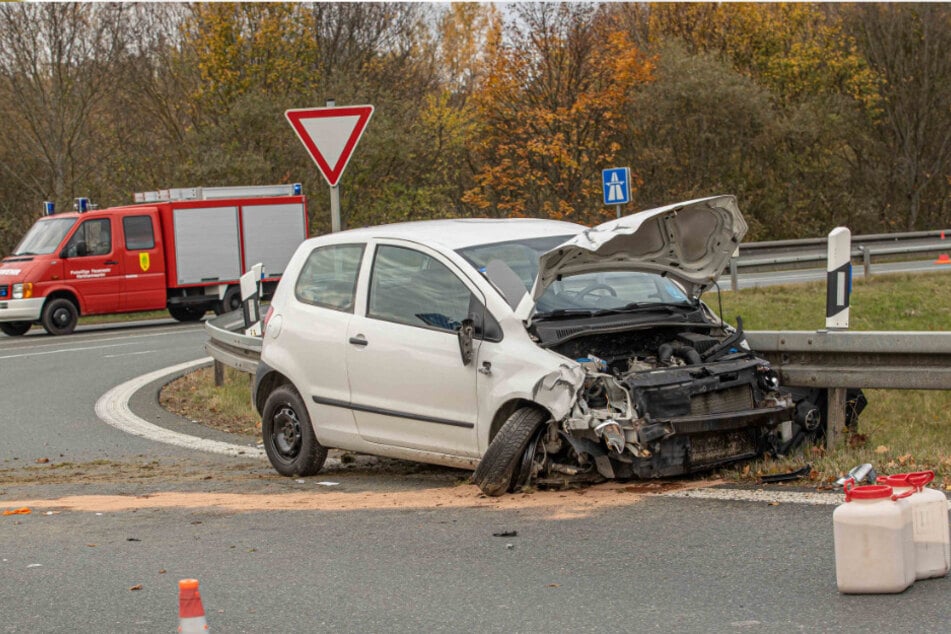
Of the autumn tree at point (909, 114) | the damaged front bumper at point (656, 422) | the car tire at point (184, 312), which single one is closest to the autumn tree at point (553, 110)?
the autumn tree at point (909, 114)

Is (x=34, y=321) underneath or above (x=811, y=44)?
underneath

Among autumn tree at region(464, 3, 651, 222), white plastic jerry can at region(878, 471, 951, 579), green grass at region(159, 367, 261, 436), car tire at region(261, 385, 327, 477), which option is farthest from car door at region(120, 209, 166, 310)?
white plastic jerry can at region(878, 471, 951, 579)

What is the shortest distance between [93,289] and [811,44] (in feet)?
89.9

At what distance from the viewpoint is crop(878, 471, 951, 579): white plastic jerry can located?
4.76 metres

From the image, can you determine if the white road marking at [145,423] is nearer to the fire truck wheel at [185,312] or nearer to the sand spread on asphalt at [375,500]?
the sand spread on asphalt at [375,500]

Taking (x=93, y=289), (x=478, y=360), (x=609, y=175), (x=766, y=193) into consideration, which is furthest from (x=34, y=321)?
(x=766, y=193)

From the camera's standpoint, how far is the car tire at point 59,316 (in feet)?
78.8

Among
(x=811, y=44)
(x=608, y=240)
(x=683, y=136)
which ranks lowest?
(x=608, y=240)

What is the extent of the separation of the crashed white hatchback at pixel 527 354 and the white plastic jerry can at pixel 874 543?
1949 mm

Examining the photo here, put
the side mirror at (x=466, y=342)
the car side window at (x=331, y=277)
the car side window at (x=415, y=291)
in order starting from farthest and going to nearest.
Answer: the car side window at (x=331, y=277), the car side window at (x=415, y=291), the side mirror at (x=466, y=342)

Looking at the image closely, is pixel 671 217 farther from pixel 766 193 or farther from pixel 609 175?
pixel 766 193

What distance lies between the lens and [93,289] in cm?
2462

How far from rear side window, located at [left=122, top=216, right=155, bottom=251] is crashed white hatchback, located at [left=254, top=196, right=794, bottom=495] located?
17410mm

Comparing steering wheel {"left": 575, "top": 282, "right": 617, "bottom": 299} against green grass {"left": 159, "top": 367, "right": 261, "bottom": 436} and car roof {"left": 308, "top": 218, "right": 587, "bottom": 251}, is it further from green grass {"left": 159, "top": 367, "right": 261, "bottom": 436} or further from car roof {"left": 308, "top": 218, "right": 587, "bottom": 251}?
green grass {"left": 159, "top": 367, "right": 261, "bottom": 436}
